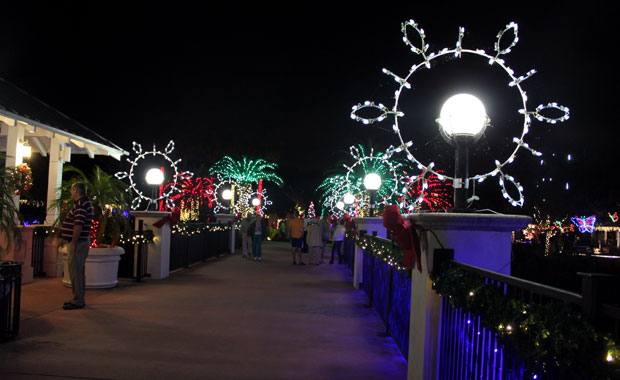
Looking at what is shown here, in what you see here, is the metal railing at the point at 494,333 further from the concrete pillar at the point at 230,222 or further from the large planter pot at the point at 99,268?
the concrete pillar at the point at 230,222

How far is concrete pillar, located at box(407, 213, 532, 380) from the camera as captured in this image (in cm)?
482

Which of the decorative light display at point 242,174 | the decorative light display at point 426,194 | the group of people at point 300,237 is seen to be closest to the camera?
the decorative light display at point 426,194

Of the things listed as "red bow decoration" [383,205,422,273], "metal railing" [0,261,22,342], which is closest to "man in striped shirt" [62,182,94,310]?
"metal railing" [0,261,22,342]

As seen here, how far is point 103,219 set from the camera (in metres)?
11.7

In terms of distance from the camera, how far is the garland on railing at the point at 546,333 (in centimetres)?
232

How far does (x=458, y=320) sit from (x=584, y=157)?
40014mm

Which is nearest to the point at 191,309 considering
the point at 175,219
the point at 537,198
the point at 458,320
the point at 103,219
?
the point at 103,219

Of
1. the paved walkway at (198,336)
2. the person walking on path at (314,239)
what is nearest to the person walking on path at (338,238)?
the person walking on path at (314,239)

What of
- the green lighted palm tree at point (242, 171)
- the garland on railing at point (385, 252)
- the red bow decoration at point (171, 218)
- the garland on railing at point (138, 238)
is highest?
the green lighted palm tree at point (242, 171)

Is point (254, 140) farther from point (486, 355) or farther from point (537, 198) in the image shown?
point (486, 355)

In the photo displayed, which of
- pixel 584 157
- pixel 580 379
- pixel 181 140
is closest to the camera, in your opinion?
pixel 580 379

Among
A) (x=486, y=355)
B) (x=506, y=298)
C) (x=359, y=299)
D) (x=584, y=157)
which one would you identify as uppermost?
(x=584, y=157)

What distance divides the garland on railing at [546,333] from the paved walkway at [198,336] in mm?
2666

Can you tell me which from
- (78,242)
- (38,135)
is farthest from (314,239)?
(78,242)
